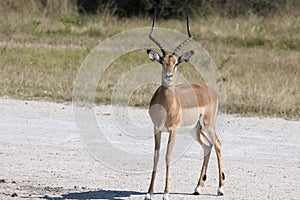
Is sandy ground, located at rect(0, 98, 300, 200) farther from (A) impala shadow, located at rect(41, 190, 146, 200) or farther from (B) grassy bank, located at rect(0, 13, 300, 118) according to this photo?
(B) grassy bank, located at rect(0, 13, 300, 118)

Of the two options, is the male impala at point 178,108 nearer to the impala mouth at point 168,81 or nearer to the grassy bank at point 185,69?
the impala mouth at point 168,81

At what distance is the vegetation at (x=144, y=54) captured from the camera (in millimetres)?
13711

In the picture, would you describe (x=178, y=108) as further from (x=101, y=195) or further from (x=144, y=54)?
(x=144, y=54)

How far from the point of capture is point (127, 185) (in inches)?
334

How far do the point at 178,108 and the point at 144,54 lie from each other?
1137 centimetres

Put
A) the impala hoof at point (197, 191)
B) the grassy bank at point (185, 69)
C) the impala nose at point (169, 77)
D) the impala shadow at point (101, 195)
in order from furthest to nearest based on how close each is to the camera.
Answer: the grassy bank at point (185, 69) → the impala hoof at point (197, 191) → the impala shadow at point (101, 195) → the impala nose at point (169, 77)

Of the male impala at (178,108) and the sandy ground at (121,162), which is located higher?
the male impala at (178,108)

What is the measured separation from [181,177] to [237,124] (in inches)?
132

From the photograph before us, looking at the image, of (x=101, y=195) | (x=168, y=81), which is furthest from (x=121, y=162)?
(x=168, y=81)

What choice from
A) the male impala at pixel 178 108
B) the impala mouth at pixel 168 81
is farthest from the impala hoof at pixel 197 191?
the impala mouth at pixel 168 81

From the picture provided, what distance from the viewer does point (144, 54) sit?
62.4ft

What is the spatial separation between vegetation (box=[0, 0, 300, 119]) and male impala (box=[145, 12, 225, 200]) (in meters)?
4.68

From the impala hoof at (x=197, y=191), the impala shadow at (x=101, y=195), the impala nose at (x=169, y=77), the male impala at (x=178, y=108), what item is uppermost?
the impala nose at (x=169, y=77)

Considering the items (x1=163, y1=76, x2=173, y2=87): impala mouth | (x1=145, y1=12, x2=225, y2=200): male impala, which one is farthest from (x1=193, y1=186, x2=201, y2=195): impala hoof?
(x1=163, y1=76, x2=173, y2=87): impala mouth
